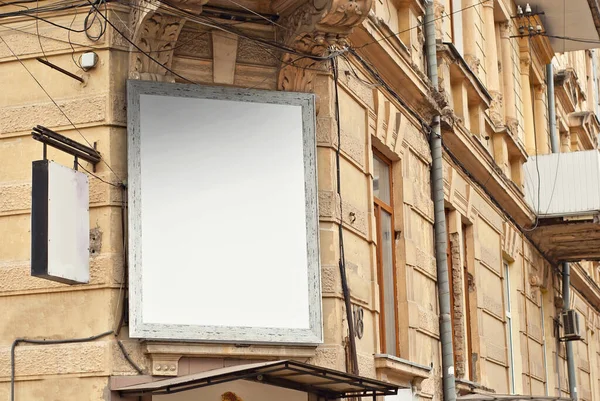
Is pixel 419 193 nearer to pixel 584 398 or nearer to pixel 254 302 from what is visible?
pixel 254 302

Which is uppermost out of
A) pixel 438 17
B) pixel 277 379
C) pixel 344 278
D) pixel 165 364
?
pixel 438 17

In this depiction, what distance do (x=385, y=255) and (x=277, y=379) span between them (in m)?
4.10

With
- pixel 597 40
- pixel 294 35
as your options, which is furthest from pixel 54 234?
pixel 597 40

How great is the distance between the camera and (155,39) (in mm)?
13055

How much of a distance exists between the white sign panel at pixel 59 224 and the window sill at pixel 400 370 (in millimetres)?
4284

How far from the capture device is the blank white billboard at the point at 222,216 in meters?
12.6

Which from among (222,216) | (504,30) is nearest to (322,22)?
(222,216)

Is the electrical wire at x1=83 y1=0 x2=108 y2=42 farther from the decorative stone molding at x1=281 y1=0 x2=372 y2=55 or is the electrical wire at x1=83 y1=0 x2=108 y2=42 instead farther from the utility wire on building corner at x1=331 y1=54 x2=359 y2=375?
the utility wire on building corner at x1=331 y1=54 x2=359 y2=375

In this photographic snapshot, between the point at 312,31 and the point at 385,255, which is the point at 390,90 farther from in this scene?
the point at 312,31

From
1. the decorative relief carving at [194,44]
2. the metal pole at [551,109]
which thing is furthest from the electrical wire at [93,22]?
the metal pole at [551,109]

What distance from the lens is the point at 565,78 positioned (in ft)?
104

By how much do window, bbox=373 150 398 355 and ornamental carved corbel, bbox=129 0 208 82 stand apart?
4.45m

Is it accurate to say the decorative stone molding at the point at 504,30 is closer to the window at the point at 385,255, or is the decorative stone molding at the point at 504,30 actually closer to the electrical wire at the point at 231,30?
the window at the point at 385,255

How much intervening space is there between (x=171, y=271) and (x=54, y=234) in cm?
134
